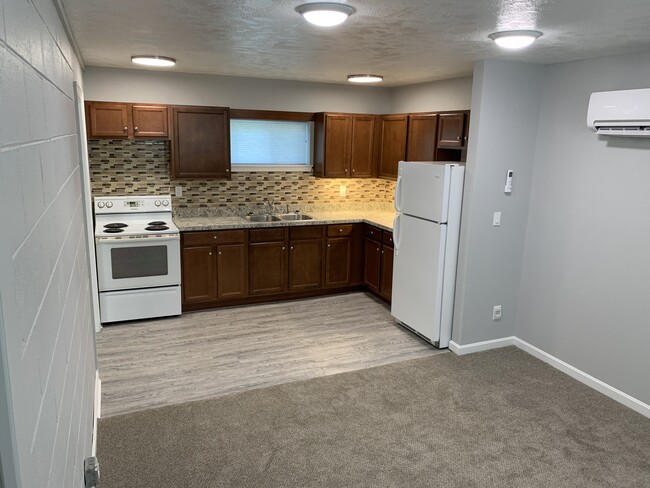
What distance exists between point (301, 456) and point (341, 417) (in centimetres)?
48

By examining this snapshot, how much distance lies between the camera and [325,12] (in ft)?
7.56

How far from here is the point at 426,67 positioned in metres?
4.19

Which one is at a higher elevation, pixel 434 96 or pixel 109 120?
pixel 434 96

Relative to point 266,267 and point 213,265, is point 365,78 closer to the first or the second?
point 266,267

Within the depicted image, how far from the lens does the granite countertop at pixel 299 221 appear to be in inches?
194

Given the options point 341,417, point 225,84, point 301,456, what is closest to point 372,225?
point 225,84

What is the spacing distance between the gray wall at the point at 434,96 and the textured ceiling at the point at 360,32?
49 centimetres

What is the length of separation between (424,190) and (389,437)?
2079 millimetres

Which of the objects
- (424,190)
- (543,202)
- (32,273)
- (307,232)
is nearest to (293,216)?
(307,232)

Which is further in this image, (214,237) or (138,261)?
(214,237)

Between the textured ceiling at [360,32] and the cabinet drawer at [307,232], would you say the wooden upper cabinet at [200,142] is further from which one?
the cabinet drawer at [307,232]

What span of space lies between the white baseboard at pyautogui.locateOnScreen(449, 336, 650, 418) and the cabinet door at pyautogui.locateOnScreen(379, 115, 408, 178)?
2108 millimetres

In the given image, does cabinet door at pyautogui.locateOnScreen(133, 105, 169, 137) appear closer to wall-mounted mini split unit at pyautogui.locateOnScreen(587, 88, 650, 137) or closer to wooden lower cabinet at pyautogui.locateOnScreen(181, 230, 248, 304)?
wooden lower cabinet at pyautogui.locateOnScreen(181, 230, 248, 304)

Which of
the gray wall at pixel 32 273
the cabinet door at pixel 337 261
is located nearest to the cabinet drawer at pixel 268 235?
the cabinet door at pixel 337 261
